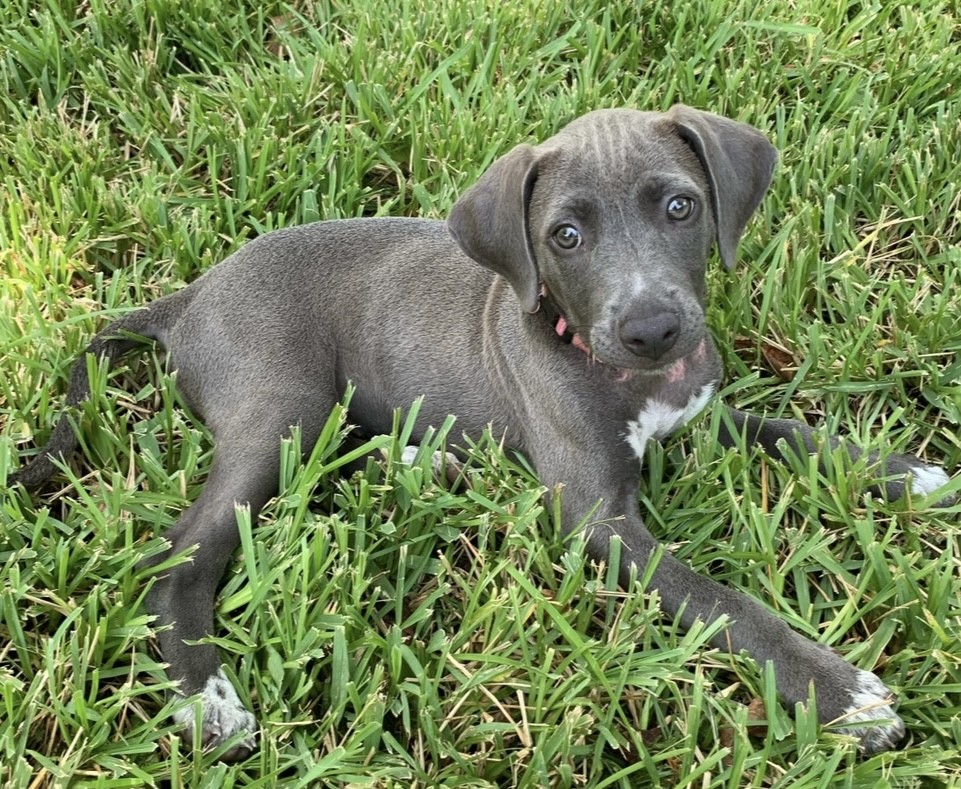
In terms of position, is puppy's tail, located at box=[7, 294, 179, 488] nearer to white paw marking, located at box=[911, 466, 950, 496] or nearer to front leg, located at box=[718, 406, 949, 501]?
front leg, located at box=[718, 406, 949, 501]

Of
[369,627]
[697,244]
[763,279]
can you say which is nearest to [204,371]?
[369,627]

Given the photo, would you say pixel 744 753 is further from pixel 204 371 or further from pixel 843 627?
pixel 204 371

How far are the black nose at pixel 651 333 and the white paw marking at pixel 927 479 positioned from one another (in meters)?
1.19

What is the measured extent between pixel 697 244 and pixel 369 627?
5.35 ft

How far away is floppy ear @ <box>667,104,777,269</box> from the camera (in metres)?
3.51

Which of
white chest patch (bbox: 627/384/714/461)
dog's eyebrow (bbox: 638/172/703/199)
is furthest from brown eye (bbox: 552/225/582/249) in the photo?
white chest patch (bbox: 627/384/714/461)

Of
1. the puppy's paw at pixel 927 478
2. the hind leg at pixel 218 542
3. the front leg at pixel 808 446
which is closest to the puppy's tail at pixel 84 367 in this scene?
the hind leg at pixel 218 542

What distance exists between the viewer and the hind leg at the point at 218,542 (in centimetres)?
327

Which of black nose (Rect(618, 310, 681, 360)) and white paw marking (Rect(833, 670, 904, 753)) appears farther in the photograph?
black nose (Rect(618, 310, 681, 360))

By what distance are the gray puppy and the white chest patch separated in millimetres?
10

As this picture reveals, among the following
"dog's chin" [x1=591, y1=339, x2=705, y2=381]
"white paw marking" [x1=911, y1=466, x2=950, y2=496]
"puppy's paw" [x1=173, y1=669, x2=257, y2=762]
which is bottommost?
"puppy's paw" [x1=173, y1=669, x2=257, y2=762]

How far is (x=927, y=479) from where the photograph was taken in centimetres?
392

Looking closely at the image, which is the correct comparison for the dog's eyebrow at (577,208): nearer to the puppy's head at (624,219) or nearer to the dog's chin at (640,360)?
the puppy's head at (624,219)

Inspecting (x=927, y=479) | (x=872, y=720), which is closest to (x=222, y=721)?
(x=872, y=720)
